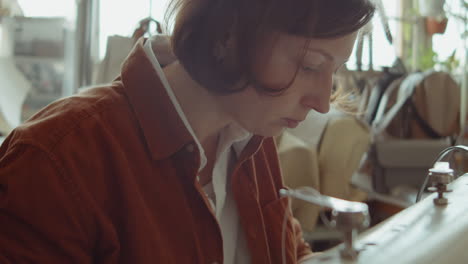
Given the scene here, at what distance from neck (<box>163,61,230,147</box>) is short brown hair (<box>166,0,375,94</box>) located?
36 millimetres

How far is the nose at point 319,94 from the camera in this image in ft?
2.03

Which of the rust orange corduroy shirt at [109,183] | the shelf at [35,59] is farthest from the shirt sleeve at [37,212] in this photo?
the shelf at [35,59]

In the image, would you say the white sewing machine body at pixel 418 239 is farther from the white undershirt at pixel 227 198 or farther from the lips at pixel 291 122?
the white undershirt at pixel 227 198

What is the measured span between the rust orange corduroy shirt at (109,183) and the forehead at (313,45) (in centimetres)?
18

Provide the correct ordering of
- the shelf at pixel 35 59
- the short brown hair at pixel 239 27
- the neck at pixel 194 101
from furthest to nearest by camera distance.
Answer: the shelf at pixel 35 59, the neck at pixel 194 101, the short brown hair at pixel 239 27

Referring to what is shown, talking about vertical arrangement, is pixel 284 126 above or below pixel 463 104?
above

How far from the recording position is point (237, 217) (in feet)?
2.63

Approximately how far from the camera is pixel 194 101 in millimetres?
714

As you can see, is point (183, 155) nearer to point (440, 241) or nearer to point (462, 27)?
point (440, 241)

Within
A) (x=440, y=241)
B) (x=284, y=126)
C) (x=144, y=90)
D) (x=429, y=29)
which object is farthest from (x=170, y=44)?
(x=429, y=29)

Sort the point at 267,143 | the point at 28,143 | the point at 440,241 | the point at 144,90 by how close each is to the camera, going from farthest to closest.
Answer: the point at 267,143 → the point at 144,90 → the point at 28,143 → the point at 440,241

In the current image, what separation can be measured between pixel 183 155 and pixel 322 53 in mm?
227

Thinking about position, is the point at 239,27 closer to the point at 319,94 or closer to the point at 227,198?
the point at 319,94

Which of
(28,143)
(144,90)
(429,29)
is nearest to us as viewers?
(28,143)
